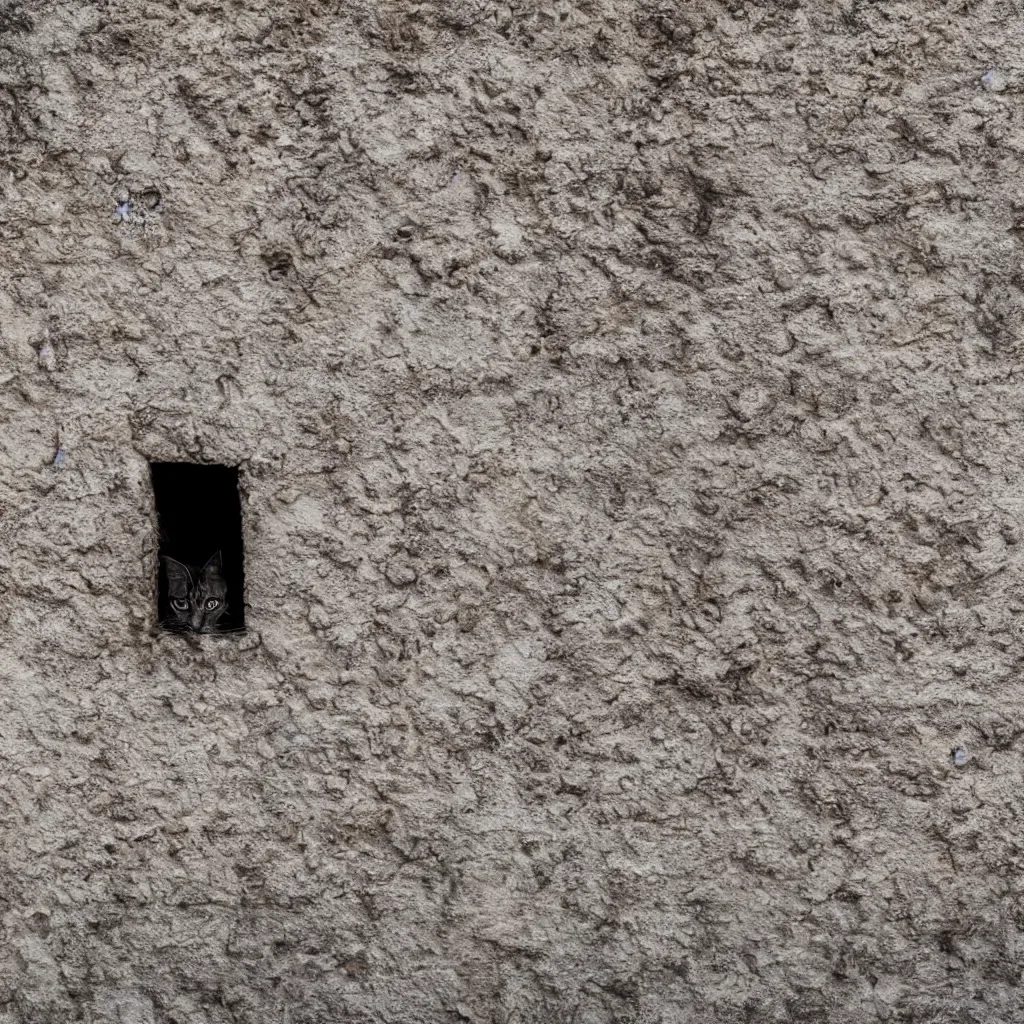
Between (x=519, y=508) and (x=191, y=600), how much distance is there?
0.66 m

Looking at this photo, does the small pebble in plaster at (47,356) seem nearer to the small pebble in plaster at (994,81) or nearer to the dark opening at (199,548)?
the dark opening at (199,548)

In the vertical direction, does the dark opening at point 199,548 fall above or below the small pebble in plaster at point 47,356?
below

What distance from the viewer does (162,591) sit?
2191 mm

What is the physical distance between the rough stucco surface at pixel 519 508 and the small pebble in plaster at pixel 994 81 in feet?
0.11

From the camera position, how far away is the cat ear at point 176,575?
2172 mm

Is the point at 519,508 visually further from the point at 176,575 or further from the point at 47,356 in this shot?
the point at 47,356

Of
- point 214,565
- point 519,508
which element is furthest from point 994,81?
point 214,565

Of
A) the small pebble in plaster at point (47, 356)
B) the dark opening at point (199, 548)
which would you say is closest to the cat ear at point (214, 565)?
the dark opening at point (199, 548)

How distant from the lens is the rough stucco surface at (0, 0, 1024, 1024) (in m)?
2.01

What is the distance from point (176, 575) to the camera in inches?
85.8

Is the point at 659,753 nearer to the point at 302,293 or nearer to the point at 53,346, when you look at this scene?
the point at 302,293

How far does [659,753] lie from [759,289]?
0.88m

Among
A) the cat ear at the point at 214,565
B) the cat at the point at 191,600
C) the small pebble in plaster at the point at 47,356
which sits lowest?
the cat at the point at 191,600

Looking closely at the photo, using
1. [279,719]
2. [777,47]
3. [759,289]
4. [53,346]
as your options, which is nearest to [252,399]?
[53,346]
